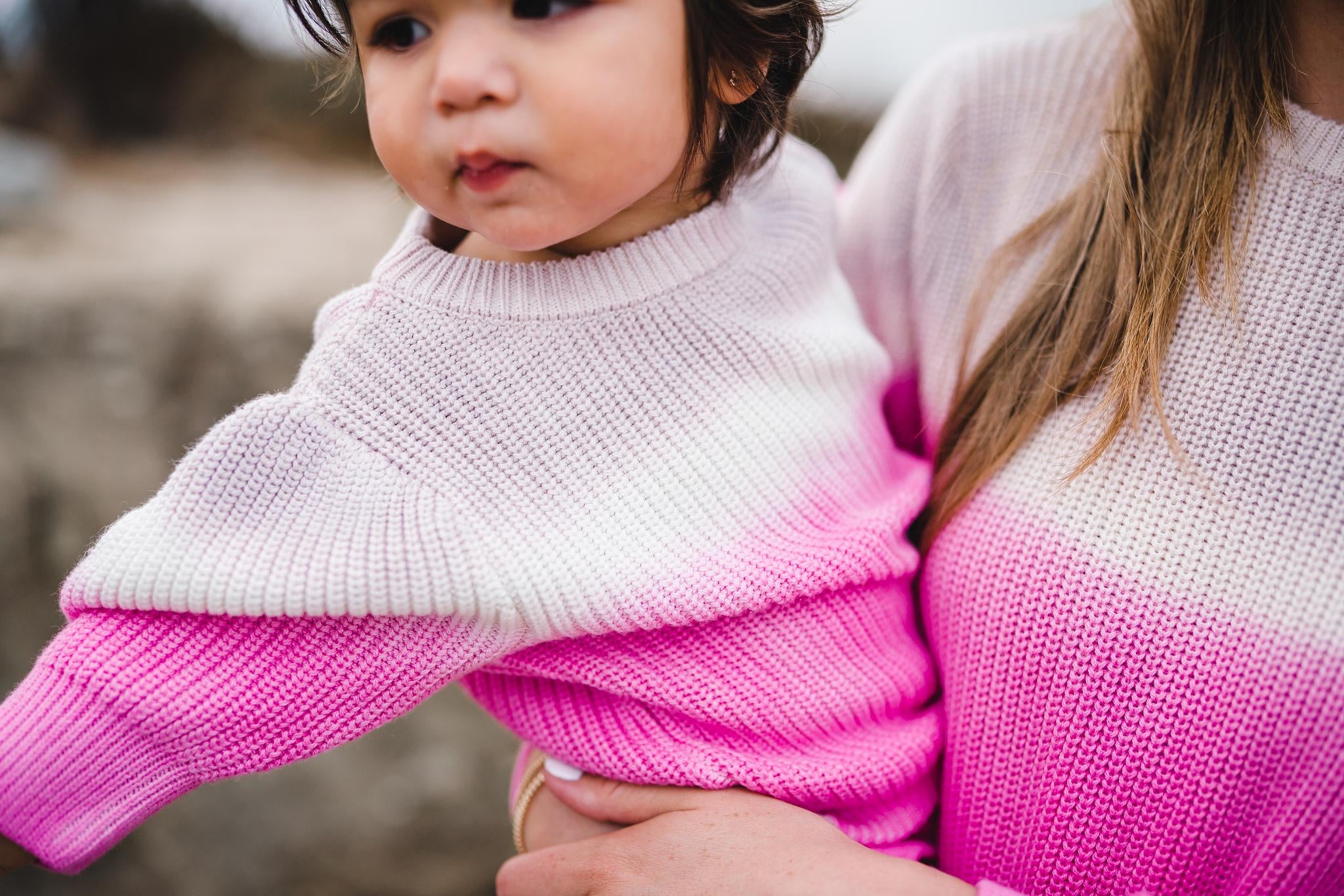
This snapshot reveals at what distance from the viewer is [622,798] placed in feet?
2.81

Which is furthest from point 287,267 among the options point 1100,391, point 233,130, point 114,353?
point 1100,391

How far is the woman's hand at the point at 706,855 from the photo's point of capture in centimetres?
77

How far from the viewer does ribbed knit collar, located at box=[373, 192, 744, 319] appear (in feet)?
2.58

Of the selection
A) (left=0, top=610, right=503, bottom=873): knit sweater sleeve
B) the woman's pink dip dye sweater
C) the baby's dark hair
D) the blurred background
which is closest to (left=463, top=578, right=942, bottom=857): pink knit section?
the woman's pink dip dye sweater

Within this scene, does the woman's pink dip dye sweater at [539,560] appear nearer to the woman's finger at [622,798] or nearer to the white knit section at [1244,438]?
the woman's finger at [622,798]

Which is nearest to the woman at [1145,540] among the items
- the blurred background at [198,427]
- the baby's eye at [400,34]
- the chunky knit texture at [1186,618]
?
the chunky knit texture at [1186,618]

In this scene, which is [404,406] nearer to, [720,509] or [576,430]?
[576,430]

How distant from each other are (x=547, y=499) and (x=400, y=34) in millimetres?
380

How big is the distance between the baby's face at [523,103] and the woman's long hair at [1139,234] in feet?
1.36

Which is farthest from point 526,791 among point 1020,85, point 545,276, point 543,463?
point 1020,85

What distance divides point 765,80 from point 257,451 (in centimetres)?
54

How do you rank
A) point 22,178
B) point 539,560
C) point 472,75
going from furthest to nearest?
point 22,178 < point 539,560 < point 472,75

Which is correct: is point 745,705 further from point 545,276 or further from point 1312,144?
point 1312,144

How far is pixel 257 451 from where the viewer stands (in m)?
0.71
